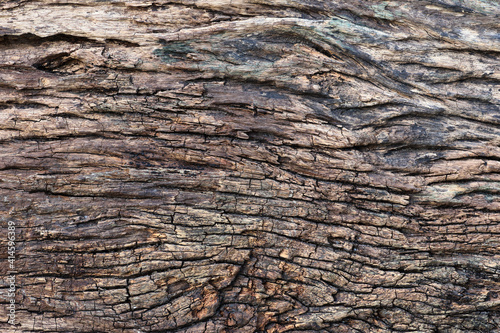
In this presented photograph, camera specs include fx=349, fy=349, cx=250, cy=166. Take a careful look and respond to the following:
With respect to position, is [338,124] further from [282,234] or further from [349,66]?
[282,234]

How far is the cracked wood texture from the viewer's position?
305 centimetres

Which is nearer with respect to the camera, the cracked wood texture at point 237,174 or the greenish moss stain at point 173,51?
the cracked wood texture at point 237,174

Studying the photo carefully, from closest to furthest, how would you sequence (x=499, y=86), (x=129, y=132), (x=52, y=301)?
1. (x=52, y=301)
2. (x=129, y=132)
3. (x=499, y=86)

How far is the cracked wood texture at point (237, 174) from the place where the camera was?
305 centimetres

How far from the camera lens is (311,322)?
3.09 m

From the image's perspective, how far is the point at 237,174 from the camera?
319 centimetres

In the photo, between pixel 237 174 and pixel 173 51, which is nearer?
pixel 237 174

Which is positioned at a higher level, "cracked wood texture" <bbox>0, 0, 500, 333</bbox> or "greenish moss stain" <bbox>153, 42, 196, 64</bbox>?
"greenish moss stain" <bbox>153, 42, 196, 64</bbox>

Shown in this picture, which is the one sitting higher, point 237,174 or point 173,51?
point 173,51

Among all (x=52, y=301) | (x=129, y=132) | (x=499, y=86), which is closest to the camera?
(x=52, y=301)

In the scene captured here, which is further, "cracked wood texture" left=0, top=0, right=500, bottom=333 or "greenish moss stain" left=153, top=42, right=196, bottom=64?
"greenish moss stain" left=153, top=42, right=196, bottom=64

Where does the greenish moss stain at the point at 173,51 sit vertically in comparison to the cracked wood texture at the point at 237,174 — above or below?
above

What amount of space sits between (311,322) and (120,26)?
3254mm

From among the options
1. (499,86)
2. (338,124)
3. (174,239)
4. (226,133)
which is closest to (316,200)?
(338,124)
